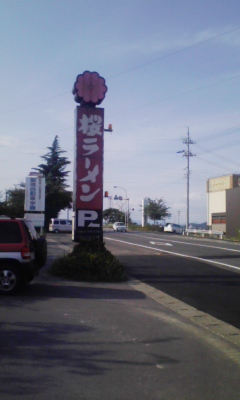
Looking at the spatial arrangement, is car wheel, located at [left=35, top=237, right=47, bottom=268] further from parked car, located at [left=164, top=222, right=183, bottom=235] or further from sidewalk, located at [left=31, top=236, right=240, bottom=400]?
parked car, located at [left=164, top=222, right=183, bottom=235]

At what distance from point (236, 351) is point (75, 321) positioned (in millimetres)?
3147

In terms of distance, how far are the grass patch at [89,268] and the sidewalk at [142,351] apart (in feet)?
9.56

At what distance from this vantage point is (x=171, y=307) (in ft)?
35.5

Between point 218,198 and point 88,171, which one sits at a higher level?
point 218,198

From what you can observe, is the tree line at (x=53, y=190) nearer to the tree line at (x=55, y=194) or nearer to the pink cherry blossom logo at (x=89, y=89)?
the tree line at (x=55, y=194)

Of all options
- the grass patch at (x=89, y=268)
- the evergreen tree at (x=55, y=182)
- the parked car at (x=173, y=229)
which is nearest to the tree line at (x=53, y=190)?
the evergreen tree at (x=55, y=182)

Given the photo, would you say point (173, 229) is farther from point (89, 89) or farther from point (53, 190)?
point (89, 89)

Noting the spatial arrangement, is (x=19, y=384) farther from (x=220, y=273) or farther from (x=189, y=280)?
(x=220, y=273)

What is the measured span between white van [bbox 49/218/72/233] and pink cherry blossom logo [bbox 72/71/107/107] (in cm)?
4128

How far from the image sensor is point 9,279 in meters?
11.5

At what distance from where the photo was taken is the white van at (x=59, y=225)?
58.2 m

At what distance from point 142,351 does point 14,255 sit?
5.31 m

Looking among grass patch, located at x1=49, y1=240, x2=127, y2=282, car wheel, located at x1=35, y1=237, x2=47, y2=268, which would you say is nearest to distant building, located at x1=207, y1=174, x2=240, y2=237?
grass patch, located at x1=49, y1=240, x2=127, y2=282

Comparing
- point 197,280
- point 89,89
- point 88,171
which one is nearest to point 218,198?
point 89,89
